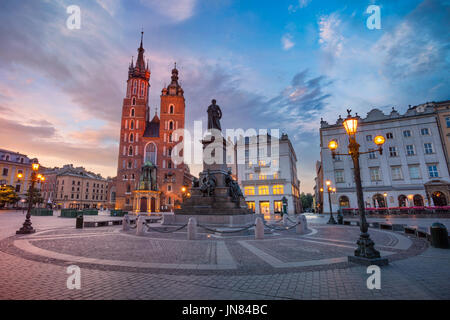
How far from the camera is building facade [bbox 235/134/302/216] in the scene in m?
47.7

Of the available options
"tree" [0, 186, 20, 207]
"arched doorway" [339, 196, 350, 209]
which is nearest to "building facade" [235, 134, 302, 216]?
"arched doorway" [339, 196, 350, 209]

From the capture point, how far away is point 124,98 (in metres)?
62.3

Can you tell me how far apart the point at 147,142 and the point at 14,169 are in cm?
4119

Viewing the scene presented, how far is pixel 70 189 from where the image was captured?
78.2 meters

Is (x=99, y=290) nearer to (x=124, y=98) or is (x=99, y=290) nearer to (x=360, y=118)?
(x=360, y=118)

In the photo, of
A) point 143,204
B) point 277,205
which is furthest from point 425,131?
point 143,204

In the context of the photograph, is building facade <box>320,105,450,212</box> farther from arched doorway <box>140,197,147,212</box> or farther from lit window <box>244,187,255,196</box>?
arched doorway <box>140,197,147,212</box>

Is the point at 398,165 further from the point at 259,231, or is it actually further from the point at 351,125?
the point at 351,125

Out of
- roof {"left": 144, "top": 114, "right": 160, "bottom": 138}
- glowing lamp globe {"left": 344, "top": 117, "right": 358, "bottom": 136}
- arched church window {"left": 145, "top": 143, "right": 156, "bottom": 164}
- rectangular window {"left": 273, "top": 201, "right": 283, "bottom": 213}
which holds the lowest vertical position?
rectangular window {"left": 273, "top": 201, "right": 283, "bottom": 213}

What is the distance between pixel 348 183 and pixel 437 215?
49.5 feet

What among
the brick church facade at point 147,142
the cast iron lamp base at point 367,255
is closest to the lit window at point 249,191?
the brick church facade at point 147,142

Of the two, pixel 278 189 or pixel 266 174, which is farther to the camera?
pixel 266 174

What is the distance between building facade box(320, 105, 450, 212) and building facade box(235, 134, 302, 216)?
9094mm
